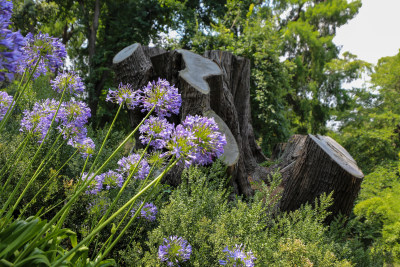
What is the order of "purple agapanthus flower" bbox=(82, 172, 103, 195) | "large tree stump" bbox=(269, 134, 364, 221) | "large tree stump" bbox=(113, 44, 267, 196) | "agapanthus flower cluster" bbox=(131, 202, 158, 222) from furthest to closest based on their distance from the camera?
"large tree stump" bbox=(113, 44, 267, 196) → "large tree stump" bbox=(269, 134, 364, 221) → "agapanthus flower cluster" bbox=(131, 202, 158, 222) → "purple agapanthus flower" bbox=(82, 172, 103, 195)

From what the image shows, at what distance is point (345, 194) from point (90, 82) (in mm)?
11247

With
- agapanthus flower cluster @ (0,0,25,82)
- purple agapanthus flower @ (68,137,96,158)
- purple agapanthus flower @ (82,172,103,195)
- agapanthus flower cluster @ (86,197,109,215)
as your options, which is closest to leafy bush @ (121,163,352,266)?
agapanthus flower cluster @ (86,197,109,215)

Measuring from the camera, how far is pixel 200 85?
441cm

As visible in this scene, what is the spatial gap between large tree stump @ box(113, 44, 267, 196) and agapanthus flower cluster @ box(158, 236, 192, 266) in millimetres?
1853

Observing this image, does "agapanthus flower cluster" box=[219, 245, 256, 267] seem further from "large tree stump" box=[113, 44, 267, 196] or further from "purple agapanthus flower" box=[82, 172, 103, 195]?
"large tree stump" box=[113, 44, 267, 196]

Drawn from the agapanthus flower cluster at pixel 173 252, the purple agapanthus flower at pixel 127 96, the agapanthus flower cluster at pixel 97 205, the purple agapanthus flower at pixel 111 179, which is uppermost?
the purple agapanthus flower at pixel 127 96

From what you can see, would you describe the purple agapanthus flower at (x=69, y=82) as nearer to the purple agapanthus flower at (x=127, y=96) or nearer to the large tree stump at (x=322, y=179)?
the purple agapanthus flower at (x=127, y=96)

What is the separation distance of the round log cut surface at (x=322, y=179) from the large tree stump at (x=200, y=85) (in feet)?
2.13

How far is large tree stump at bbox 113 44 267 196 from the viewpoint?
4297 millimetres

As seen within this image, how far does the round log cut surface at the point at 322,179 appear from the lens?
4082 mm

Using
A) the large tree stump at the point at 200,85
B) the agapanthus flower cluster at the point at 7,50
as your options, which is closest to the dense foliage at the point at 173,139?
the agapanthus flower cluster at the point at 7,50

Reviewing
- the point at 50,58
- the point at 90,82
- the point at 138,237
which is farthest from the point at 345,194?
the point at 90,82

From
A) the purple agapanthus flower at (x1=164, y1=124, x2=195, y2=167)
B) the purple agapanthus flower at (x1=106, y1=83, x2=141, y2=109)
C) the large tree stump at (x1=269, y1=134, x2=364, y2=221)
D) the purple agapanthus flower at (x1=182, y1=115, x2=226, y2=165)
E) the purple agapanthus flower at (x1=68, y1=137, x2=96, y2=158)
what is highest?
the large tree stump at (x1=269, y1=134, x2=364, y2=221)

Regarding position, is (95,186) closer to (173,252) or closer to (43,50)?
(173,252)
